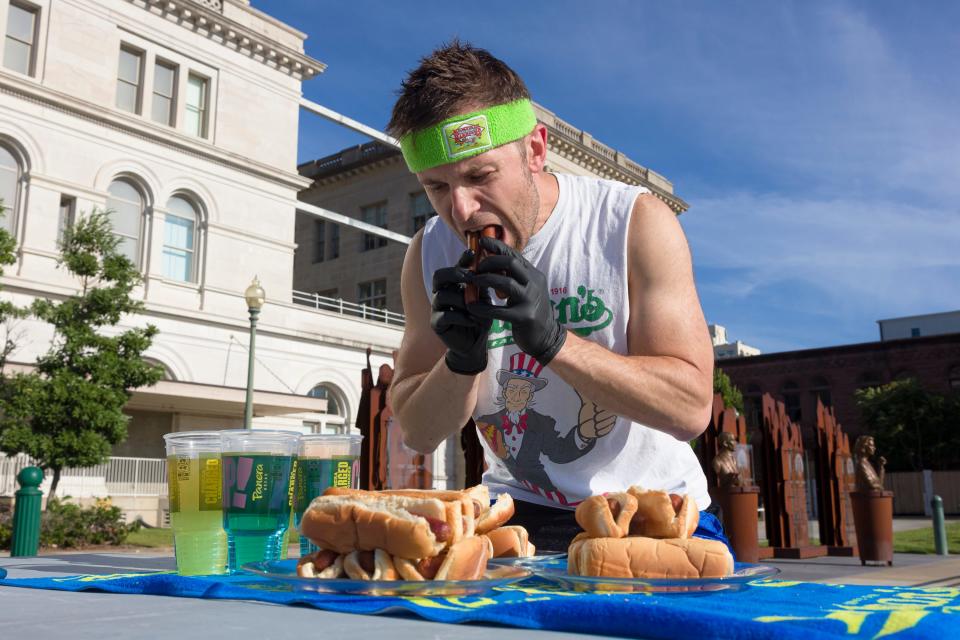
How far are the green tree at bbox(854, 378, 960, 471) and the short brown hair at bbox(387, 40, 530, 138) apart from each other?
47588mm

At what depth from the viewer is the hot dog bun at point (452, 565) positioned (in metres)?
1.52

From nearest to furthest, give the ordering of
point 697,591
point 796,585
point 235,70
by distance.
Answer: point 697,591 → point 796,585 → point 235,70

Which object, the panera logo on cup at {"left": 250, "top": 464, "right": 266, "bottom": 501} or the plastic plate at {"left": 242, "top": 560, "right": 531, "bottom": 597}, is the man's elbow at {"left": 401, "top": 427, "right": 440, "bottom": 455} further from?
the plastic plate at {"left": 242, "top": 560, "right": 531, "bottom": 597}

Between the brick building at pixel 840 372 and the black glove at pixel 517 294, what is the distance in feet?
167

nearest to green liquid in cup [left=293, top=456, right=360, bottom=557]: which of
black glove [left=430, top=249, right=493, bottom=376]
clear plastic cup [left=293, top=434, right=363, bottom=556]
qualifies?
clear plastic cup [left=293, top=434, right=363, bottom=556]

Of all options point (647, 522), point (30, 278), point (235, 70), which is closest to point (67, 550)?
point (30, 278)

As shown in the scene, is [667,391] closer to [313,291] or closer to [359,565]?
[359,565]

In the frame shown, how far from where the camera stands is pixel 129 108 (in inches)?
987

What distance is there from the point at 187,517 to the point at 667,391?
131 cm

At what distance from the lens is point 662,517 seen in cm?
171

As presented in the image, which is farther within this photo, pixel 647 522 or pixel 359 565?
pixel 647 522

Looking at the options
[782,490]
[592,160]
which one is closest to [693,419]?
[782,490]

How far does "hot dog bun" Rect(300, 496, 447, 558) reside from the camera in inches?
60.3

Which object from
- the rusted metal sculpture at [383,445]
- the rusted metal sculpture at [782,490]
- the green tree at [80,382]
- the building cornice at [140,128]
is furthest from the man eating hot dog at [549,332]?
the building cornice at [140,128]
